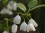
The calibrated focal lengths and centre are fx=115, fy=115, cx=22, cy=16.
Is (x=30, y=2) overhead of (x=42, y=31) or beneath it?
overhead

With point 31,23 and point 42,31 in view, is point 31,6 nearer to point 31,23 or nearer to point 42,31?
point 31,23

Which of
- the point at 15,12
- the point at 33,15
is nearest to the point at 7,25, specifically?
the point at 15,12

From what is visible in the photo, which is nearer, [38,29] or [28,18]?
[28,18]

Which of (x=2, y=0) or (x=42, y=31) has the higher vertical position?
(x=2, y=0)

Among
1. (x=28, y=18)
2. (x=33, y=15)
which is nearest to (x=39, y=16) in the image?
(x=33, y=15)

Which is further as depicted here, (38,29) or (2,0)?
(38,29)

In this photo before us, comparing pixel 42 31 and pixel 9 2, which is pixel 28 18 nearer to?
pixel 9 2

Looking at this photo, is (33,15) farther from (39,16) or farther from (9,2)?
(9,2)

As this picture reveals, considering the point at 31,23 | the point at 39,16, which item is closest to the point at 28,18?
the point at 31,23
